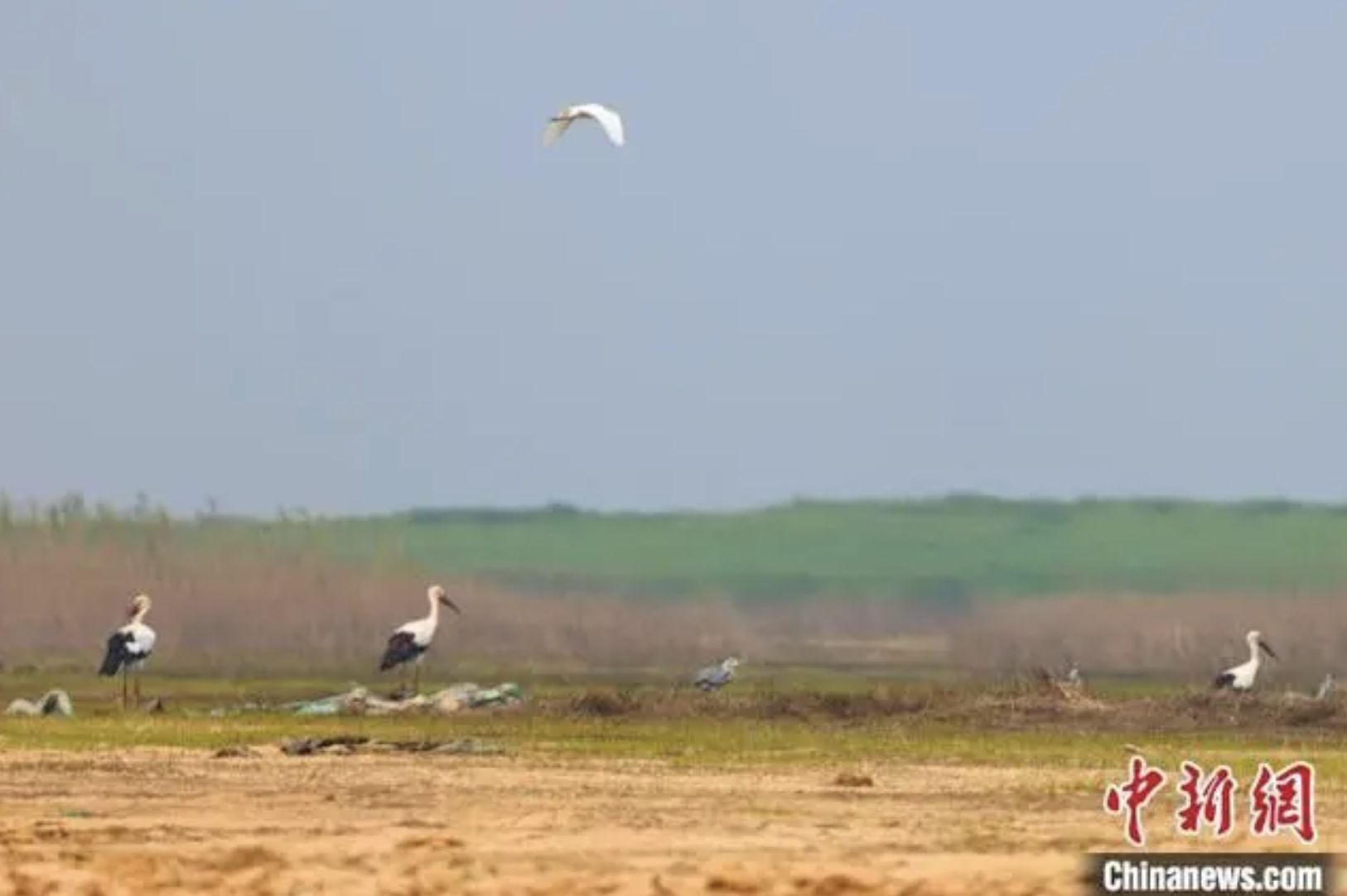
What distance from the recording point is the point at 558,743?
88.3 feet

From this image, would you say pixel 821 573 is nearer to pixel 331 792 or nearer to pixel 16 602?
pixel 16 602

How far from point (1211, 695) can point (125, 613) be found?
13.4 meters

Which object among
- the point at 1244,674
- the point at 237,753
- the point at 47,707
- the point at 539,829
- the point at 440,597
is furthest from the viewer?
the point at 440,597

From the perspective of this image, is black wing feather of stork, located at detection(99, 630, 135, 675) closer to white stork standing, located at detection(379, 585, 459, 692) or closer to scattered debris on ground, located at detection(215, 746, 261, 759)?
white stork standing, located at detection(379, 585, 459, 692)

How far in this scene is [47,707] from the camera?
33312 mm

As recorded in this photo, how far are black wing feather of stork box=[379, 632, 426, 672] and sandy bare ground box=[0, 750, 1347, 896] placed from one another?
14.6 metres

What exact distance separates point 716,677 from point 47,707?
668 cm

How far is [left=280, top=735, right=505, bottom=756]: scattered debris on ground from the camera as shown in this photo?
2525cm

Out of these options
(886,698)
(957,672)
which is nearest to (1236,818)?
(886,698)

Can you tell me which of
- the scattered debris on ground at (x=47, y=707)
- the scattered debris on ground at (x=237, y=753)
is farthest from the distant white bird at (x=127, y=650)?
the scattered debris on ground at (x=237, y=753)

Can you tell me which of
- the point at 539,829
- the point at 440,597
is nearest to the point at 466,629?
the point at 440,597

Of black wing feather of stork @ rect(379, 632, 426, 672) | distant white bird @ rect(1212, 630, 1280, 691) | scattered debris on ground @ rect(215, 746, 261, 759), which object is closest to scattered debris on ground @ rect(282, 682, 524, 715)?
black wing feather of stork @ rect(379, 632, 426, 672)

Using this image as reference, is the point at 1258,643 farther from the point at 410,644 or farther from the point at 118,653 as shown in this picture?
the point at 118,653

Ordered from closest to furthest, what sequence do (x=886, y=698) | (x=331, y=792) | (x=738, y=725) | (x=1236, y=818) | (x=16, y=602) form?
(x=1236, y=818)
(x=331, y=792)
(x=738, y=725)
(x=886, y=698)
(x=16, y=602)
